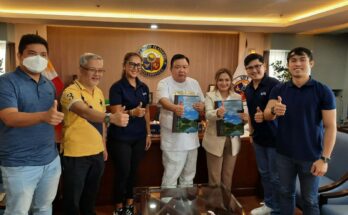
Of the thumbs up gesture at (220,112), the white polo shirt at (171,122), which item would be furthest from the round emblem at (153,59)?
the thumbs up gesture at (220,112)

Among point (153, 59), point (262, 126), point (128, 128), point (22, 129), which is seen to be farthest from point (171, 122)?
point (153, 59)

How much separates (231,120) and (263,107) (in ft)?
0.94

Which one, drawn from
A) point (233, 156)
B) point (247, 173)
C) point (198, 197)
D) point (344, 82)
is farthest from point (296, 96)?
point (344, 82)

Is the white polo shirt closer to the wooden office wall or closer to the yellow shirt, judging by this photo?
the yellow shirt

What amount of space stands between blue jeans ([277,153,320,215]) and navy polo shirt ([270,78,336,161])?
0.07m

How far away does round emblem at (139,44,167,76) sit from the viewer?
21.0 ft

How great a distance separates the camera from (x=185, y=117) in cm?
235

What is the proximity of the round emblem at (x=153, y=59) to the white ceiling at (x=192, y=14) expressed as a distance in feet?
2.56

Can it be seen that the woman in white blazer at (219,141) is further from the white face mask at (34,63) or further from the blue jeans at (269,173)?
the white face mask at (34,63)

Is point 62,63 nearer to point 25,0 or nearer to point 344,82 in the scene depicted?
point 25,0

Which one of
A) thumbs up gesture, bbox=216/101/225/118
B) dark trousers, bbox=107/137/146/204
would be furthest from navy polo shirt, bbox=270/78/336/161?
dark trousers, bbox=107/137/146/204

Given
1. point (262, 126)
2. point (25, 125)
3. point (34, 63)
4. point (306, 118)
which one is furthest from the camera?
point (262, 126)

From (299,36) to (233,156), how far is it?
Answer: 505 centimetres

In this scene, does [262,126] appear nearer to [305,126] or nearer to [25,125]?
[305,126]
